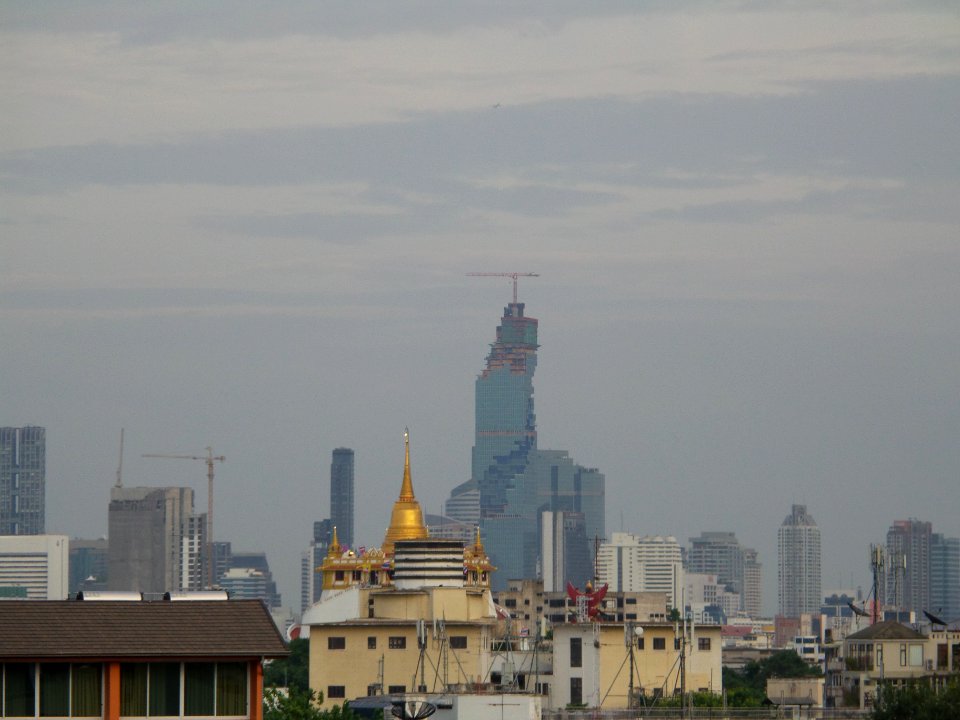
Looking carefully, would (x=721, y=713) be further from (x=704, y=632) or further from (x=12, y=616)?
A: (x=12, y=616)

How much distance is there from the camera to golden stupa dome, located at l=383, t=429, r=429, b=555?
190m

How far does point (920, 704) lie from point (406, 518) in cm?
10322

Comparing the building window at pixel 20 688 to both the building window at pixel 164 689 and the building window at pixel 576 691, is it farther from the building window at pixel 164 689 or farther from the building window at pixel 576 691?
the building window at pixel 576 691

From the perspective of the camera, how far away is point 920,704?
299ft

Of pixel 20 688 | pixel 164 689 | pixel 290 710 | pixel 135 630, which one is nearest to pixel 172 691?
pixel 164 689

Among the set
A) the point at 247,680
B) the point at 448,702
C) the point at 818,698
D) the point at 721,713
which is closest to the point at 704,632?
the point at 818,698

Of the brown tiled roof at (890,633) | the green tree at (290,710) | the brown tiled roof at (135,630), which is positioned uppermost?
the brown tiled roof at (890,633)

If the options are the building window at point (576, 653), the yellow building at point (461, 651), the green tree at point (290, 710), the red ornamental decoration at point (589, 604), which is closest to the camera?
the green tree at point (290, 710)

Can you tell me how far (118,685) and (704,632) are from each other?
3842 inches

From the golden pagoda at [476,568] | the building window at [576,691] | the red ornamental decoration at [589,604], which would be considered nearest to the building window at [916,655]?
the building window at [576,691]

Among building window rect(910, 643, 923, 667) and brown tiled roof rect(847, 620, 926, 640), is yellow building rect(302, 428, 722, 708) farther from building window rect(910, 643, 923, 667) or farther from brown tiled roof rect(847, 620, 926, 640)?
building window rect(910, 643, 923, 667)

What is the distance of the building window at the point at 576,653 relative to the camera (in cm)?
13862

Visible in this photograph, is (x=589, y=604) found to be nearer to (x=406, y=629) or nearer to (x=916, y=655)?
(x=406, y=629)

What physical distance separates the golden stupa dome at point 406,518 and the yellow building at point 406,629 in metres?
20.4
